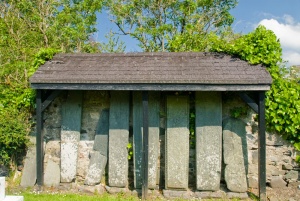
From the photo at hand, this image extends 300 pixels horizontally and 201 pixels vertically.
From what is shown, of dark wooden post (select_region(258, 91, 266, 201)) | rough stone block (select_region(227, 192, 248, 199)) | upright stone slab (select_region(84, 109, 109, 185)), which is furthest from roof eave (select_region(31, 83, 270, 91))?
rough stone block (select_region(227, 192, 248, 199))

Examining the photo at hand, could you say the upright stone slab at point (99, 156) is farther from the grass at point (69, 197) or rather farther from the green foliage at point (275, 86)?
the green foliage at point (275, 86)

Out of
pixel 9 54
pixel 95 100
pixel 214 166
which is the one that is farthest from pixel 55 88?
pixel 9 54

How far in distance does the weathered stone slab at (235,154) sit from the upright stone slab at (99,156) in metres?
2.62

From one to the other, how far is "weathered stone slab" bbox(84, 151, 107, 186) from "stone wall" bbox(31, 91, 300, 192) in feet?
0.62

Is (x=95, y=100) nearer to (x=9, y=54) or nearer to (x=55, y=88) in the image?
(x=55, y=88)

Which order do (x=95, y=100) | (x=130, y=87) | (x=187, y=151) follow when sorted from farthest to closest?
(x=95, y=100) < (x=187, y=151) < (x=130, y=87)

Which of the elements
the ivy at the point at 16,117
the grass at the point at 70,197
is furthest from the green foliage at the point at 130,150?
the ivy at the point at 16,117

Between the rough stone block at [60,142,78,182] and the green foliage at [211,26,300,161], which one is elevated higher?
the green foliage at [211,26,300,161]

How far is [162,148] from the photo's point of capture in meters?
6.10

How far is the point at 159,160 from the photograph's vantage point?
20.0 ft

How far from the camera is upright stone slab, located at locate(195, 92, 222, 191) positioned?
18.8 feet

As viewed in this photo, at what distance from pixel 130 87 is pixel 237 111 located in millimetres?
2382

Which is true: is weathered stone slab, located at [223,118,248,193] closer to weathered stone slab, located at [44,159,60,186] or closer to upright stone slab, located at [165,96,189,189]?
upright stone slab, located at [165,96,189,189]

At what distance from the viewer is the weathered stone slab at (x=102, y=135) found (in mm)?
6082
